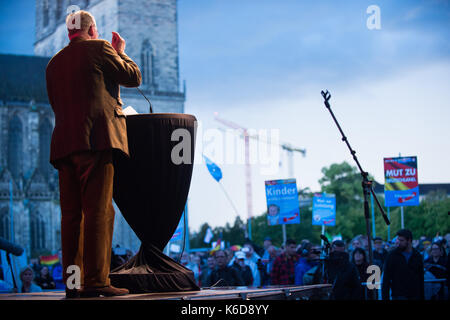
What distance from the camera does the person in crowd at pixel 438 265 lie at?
10.7 m

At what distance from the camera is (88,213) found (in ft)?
16.3

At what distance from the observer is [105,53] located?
16.9 ft

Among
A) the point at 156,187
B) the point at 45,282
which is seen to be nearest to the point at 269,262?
the point at 45,282

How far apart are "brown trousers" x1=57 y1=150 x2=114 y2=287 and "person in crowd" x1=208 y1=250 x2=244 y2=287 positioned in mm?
6254

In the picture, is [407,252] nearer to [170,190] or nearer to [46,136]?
[170,190]

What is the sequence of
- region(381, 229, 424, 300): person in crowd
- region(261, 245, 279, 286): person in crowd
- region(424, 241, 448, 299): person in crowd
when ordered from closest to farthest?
region(381, 229, 424, 300): person in crowd
region(424, 241, 448, 299): person in crowd
region(261, 245, 279, 286): person in crowd

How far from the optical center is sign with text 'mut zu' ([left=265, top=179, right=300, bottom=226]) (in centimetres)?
1811

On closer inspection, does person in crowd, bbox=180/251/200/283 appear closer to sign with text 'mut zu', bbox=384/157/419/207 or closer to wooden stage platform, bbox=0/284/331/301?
sign with text 'mut zu', bbox=384/157/419/207

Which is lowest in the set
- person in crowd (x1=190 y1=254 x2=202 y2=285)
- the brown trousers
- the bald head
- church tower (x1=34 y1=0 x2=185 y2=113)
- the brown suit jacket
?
person in crowd (x1=190 y1=254 x2=202 y2=285)

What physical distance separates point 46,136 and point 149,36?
12.5 meters

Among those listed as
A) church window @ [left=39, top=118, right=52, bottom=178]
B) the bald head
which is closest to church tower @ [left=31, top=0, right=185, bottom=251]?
church window @ [left=39, top=118, right=52, bottom=178]

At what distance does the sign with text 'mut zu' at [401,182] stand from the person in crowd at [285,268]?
4.72 m
